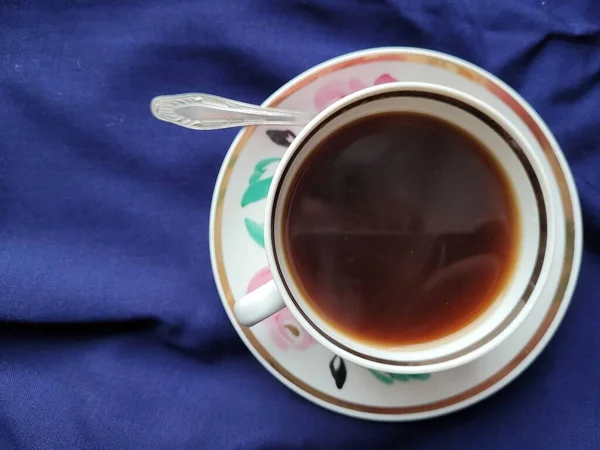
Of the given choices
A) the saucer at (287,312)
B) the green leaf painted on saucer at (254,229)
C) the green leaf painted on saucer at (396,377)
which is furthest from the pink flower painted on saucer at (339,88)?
the green leaf painted on saucer at (396,377)

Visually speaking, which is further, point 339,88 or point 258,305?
point 339,88

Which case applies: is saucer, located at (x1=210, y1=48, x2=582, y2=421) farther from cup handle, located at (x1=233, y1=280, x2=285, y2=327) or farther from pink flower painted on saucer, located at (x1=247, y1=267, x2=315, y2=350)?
cup handle, located at (x1=233, y1=280, x2=285, y2=327)

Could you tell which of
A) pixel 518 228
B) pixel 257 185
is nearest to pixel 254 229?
pixel 257 185

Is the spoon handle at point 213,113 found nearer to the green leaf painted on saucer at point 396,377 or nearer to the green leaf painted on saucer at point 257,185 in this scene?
the green leaf painted on saucer at point 257,185

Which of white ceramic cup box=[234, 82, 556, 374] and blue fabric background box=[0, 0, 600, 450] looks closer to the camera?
white ceramic cup box=[234, 82, 556, 374]

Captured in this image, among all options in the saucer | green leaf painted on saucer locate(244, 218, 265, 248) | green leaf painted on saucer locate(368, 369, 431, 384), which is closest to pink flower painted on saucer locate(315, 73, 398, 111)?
the saucer

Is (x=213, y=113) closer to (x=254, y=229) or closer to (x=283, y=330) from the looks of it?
(x=254, y=229)
